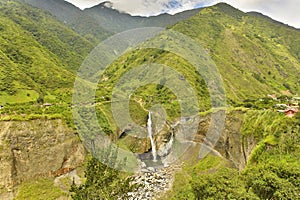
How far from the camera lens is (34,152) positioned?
32750 millimetres

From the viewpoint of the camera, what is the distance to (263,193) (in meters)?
14.9

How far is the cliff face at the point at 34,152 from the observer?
3052 cm

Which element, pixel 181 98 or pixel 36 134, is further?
pixel 181 98

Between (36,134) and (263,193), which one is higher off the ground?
(263,193)

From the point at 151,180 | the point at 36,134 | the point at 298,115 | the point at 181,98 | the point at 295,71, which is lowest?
the point at 151,180

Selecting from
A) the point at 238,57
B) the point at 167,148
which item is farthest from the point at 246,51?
the point at 167,148

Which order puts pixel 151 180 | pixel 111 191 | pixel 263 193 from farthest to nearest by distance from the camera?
pixel 151 180, pixel 263 193, pixel 111 191

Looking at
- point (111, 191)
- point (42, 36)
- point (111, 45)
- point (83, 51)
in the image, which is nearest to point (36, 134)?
point (111, 191)

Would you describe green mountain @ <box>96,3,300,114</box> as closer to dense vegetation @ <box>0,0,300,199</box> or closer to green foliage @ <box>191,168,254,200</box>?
dense vegetation @ <box>0,0,300,199</box>

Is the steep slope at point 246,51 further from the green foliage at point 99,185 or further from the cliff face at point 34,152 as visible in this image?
the green foliage at point 99,185

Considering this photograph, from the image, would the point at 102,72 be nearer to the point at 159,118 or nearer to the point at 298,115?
the point at 159,118

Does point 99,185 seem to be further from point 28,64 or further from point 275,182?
point 28,64

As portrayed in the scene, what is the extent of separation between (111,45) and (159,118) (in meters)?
102

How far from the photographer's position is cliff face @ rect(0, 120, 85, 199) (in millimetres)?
30516
